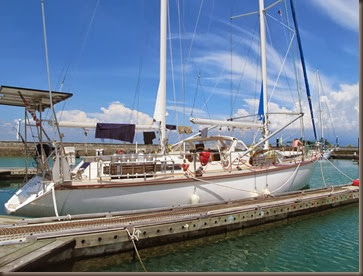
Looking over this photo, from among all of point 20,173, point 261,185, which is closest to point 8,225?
point 261,185

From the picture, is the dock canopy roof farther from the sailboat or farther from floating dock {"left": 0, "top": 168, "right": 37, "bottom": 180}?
floating dock {"left": 0, "top": 168, "right": 37, "bottom": 180}

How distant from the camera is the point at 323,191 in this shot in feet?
52.5

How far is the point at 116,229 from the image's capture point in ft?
27.1

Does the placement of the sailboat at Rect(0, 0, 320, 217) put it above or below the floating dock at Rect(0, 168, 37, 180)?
above

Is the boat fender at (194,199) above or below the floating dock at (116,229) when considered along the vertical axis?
above

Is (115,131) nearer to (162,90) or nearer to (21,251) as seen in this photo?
(162,90)

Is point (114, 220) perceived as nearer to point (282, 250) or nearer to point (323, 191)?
point (282, 250)

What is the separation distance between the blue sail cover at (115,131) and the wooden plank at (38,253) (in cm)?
533

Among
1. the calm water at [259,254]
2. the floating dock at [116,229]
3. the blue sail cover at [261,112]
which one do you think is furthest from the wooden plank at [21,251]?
the blue sail cover at [261,112]

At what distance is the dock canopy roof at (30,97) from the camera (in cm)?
988

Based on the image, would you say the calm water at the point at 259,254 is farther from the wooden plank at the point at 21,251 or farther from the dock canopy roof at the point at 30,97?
the dock canopy roof at the point at 30,97

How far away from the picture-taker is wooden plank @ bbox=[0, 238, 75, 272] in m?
5.80

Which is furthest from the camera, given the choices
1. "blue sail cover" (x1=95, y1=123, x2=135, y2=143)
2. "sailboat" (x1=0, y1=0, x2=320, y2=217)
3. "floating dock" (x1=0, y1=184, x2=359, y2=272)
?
"blue sail cover" (x1=95, y1=123, x2=135, y2=143)

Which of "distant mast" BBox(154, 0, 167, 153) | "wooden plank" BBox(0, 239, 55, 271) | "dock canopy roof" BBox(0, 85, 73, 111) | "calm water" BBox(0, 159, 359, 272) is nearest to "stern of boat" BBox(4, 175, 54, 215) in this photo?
"wooden plank" BBox(0, 239, 55, 271)
